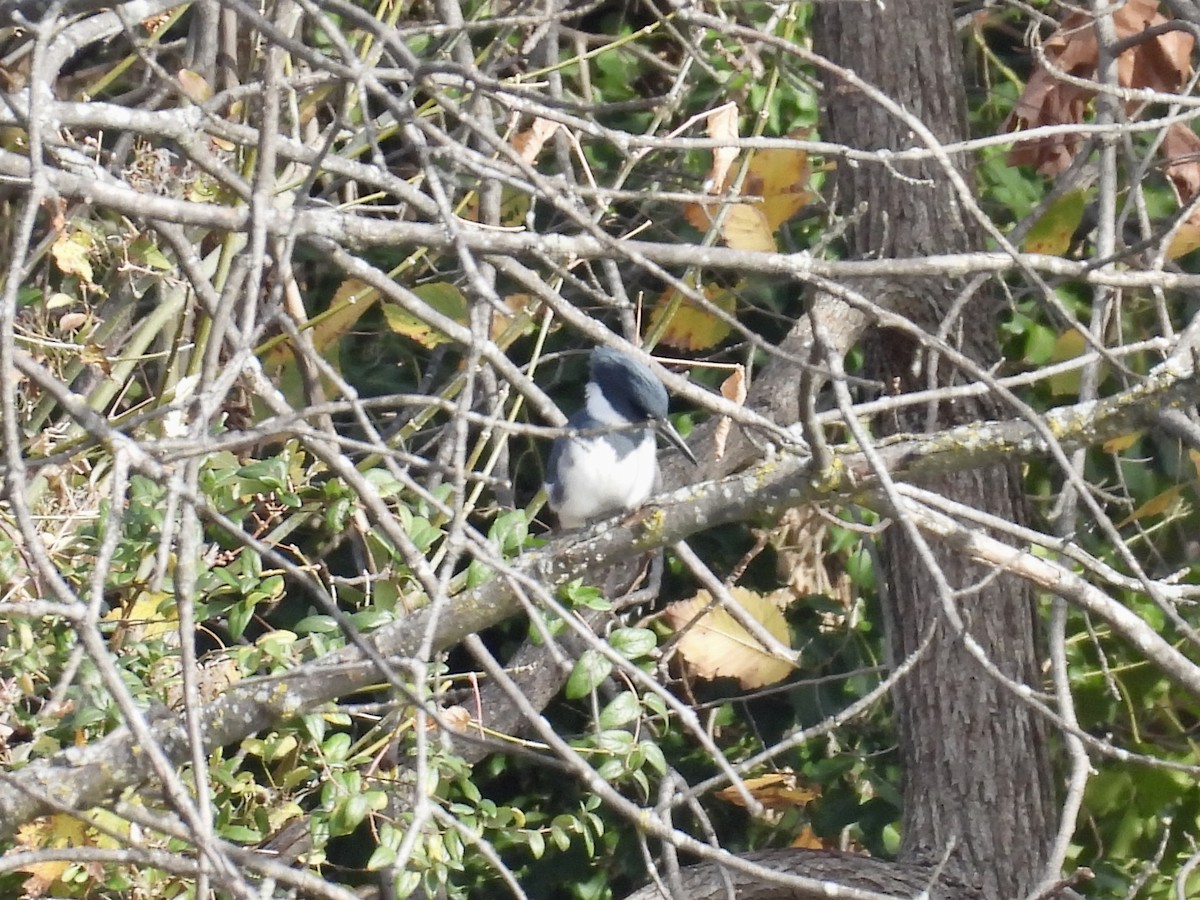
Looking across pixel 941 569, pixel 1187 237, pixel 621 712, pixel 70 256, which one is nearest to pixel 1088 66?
pixel 1187 237

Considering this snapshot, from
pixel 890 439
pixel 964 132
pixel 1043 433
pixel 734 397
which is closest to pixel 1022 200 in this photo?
pixel 964 132

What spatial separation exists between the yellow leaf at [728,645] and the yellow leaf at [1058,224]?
0.91 meters

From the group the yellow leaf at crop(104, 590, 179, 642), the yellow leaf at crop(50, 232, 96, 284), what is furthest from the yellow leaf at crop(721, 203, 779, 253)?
the yellow leaf at crop(104, 590, 179, 642)

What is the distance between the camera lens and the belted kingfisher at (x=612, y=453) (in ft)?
8.04

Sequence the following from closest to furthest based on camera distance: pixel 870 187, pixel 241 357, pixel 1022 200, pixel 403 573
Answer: pixel 241 357
pixel 403 573
pixel 870 187
pixel 1022 200

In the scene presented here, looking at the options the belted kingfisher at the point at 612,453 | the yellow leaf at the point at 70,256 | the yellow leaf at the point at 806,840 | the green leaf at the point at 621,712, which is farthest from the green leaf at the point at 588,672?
the yellow leaf at the point at 806,840

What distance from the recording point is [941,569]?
2771 millimetres

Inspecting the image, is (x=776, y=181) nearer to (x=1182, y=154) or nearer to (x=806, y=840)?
(x=1182, y=154)

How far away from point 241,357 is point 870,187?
6.51 ft

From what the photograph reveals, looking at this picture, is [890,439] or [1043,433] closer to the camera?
[1043,433]

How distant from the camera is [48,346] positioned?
7.39 ft

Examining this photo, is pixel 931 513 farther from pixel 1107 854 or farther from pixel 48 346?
pixel 1107 854

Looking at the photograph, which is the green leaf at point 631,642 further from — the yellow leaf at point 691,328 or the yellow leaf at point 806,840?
the yellow leaf at point 806,840

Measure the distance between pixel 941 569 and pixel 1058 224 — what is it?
2.31 ft
